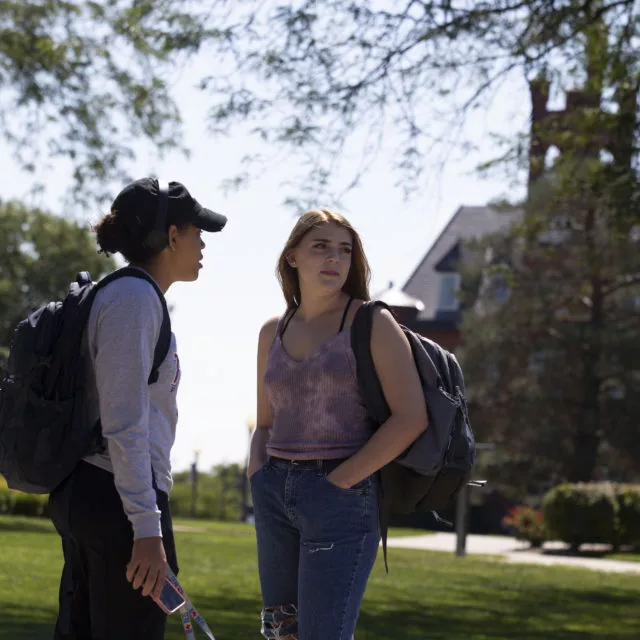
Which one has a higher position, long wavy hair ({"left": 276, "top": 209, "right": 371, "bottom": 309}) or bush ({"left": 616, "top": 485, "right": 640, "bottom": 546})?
bush ({"left": 616, "top": 485, "right": 640, "bottom": 546})

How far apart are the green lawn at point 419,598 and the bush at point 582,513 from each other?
275 inches

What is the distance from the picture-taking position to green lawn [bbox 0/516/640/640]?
1100cm

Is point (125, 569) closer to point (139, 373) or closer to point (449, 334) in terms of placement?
point (139, 373)

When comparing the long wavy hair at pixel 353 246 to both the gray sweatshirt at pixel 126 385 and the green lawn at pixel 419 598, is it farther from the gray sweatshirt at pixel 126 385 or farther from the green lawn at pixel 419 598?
the green lawn at pixel 419 598

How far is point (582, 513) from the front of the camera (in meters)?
29.7

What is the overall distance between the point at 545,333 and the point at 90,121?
22.0m

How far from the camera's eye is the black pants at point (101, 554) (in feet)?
11.9

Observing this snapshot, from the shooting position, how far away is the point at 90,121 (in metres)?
21.3

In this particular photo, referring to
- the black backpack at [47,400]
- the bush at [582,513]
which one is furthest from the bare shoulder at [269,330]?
the bush at [582,513]

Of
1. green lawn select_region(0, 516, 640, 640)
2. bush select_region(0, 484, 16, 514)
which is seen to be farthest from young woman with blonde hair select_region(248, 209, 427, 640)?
bush select_region(0, 484, 16, 514)

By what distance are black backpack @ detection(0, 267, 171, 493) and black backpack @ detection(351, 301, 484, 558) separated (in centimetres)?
79

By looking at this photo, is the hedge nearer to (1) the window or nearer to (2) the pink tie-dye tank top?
(1) the window

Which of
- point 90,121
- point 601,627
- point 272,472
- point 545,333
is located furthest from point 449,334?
point 272,472

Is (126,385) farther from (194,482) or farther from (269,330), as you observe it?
(194,482)
